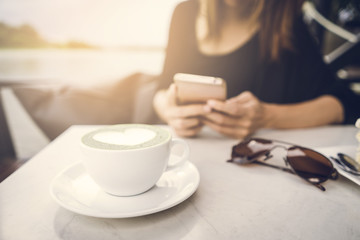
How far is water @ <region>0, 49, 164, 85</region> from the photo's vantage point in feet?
3.78

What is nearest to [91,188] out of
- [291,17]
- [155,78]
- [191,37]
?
[191,37]

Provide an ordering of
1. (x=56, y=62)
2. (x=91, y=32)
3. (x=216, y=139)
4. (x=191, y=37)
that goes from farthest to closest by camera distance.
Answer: (x=56, y=62), (x=91, y=32), (x=191, y=37), (x=216, y=139)

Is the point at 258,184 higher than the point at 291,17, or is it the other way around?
the point at 291,17

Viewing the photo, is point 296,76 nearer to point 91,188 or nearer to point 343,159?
point 343,159

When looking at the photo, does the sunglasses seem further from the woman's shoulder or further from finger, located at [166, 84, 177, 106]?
the woman's shoulder

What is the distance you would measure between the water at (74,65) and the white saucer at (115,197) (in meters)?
0.86

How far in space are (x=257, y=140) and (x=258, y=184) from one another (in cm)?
12

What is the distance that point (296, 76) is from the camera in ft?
3.40

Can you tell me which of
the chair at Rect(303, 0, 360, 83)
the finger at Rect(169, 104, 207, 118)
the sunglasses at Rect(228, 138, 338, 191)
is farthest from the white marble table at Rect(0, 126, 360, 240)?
the chair at Rect(303, 0, 360, 83)

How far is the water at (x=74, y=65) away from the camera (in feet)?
3.78

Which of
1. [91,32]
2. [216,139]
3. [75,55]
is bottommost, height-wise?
[216,139]

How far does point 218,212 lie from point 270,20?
0.88 metres

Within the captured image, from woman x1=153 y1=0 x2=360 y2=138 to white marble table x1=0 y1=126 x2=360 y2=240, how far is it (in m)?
0.18

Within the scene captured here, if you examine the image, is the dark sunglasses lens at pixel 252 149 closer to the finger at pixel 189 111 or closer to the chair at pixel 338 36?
the finger at pixel 189 111
